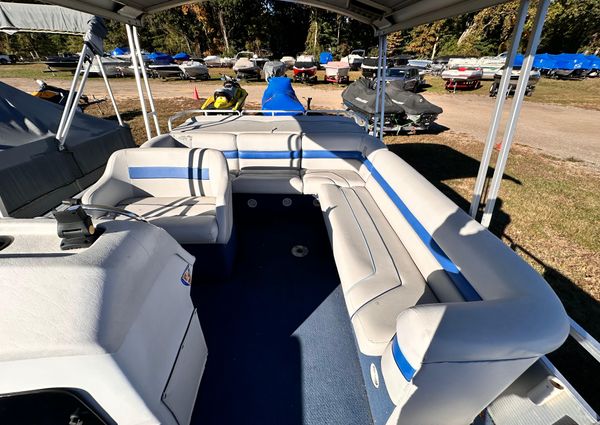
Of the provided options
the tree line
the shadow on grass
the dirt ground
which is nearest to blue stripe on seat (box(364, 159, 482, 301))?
the shadow on grass

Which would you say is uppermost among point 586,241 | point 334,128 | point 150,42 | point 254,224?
point 150,42

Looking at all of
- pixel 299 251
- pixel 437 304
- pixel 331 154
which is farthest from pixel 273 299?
pixel 331 154

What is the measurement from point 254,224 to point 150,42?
3981 centimetres

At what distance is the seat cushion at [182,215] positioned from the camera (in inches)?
94.9

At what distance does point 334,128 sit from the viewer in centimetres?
405

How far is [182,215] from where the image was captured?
2.68 meters

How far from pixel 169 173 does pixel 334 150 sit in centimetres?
204

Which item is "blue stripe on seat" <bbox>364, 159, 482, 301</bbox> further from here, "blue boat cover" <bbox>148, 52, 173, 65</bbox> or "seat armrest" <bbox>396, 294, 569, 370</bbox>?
"blue boat cover" <bbox>148, 52, 173, 65</bbox>

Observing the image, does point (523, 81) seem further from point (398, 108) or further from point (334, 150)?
point (398, 108)

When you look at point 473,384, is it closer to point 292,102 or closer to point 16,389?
point 16,389

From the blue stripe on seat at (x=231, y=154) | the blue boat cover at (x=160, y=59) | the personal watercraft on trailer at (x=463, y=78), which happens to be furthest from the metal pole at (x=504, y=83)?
the blue boat cover at (x=160, y=59)

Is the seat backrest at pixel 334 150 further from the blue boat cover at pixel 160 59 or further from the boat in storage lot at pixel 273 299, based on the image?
the blue boat cover at pixel 160 59

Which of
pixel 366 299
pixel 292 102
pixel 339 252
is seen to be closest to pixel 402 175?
pixel 339 252

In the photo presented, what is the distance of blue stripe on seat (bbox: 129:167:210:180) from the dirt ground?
776 cm
